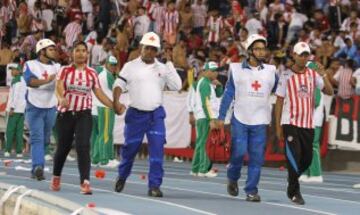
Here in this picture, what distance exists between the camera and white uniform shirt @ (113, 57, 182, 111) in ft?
53.5

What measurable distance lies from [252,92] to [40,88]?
3872 millimetres

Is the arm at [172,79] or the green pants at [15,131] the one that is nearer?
the arm at [172,79]

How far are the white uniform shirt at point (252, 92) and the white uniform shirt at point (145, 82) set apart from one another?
801mm

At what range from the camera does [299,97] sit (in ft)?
52.2

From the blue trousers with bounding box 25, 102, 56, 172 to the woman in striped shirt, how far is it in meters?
2.44

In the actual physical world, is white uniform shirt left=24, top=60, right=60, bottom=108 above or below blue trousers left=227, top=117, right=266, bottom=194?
above

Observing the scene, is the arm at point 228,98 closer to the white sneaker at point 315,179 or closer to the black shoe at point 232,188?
the black shoe at point 232,188

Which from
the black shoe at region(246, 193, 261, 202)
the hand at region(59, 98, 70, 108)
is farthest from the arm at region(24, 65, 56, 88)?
the black shoe at region(246, 193, 261, 202)

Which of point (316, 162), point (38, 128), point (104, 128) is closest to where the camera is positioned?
point (38, 128)

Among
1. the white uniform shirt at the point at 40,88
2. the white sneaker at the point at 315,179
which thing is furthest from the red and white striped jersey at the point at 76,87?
the white sneaker at the point at 315,179

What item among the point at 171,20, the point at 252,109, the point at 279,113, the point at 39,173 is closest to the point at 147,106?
the point at 252,109

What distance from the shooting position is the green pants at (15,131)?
2841cm

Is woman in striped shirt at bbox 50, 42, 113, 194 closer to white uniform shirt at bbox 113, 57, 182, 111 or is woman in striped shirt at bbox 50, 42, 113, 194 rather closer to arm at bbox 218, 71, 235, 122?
white uniform shirt at bbox 113, 57, 182, 111

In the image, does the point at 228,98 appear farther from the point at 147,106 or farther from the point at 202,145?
the point at 202,145
